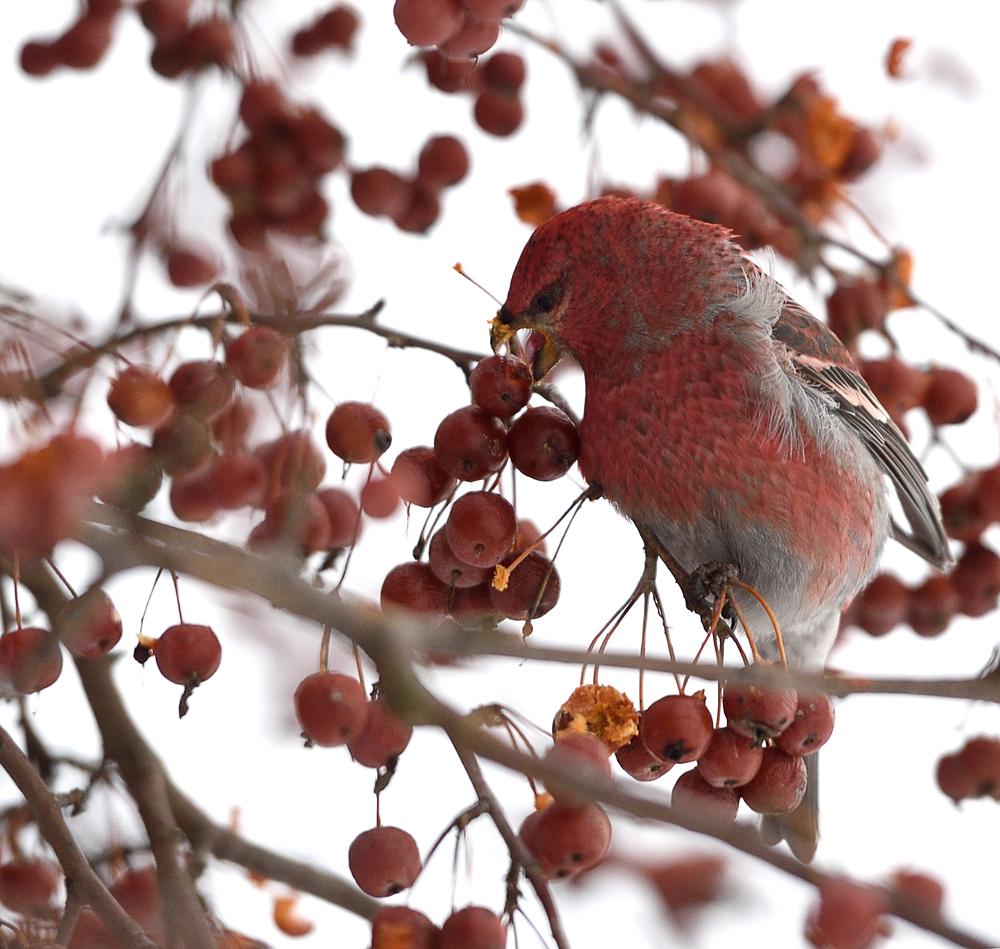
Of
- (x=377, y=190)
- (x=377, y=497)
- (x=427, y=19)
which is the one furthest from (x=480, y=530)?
(x=377, y=190)

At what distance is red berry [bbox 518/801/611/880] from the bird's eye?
1.63ft

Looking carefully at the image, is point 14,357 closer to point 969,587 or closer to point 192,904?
point 192,904

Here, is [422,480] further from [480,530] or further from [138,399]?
[138,399]

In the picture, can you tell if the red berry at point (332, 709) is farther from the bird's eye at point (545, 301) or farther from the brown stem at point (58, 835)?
the bird's eye at point (545, 301)

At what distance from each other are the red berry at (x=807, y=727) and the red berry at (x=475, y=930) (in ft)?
0.90

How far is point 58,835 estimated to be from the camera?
0.73m

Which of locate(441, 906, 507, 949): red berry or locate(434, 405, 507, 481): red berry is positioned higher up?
locate(434, 405, 507, 481): red berry

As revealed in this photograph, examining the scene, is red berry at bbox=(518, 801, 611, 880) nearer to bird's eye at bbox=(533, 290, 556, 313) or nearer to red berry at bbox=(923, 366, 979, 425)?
bird's eye at bbox=(533, 290, 556, 313)

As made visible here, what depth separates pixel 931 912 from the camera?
0.53m

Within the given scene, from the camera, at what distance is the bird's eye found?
1.03 metres

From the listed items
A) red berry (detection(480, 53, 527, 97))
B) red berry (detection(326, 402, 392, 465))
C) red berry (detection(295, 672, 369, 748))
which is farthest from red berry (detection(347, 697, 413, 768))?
red berry (detection(480, 53, 527, 97))

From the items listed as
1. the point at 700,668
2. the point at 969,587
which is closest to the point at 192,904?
the point at 700,668

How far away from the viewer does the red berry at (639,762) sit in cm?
84

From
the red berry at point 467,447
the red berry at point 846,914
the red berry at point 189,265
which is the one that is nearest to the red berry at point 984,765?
the red berry at point 846,914
